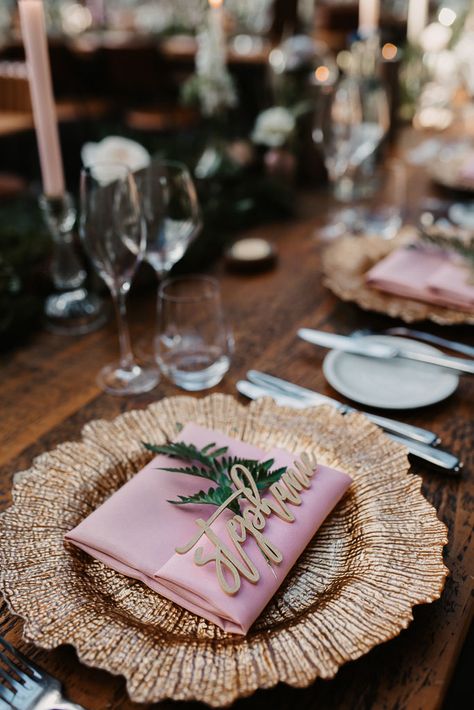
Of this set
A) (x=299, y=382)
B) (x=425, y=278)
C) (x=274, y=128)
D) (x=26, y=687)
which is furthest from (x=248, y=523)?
(x=274, y=128)

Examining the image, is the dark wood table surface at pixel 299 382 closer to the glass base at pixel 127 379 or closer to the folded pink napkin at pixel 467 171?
the glass base at pixel 127 379

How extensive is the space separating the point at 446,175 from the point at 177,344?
1.00 m

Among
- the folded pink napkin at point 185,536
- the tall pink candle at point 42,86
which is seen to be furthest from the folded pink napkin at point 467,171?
the folded pink napkin at point 185,536

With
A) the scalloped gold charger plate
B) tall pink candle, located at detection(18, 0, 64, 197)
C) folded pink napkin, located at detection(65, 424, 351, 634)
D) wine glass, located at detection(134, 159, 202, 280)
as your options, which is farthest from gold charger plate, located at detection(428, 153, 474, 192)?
folded pink napkin, located at detection(65, 424, 351, 634)

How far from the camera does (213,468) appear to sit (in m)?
0.63

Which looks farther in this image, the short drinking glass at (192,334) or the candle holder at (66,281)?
the candle holder at (66,281)

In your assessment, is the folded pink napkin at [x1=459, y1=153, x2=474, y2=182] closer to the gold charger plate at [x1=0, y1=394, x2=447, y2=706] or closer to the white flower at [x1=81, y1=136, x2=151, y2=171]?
the white flower at [x1=81, y1=136, x2=151, y2=171]

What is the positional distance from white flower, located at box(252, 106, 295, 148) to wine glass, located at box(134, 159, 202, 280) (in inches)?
23.1

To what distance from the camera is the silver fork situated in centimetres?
48

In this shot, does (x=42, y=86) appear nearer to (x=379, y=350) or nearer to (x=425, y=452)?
(x=379, y=350)

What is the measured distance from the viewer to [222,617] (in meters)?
0.51

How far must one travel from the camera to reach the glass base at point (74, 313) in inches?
40.7

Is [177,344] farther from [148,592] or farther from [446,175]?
[446,175]

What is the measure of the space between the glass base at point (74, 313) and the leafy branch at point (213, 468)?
0.41m
